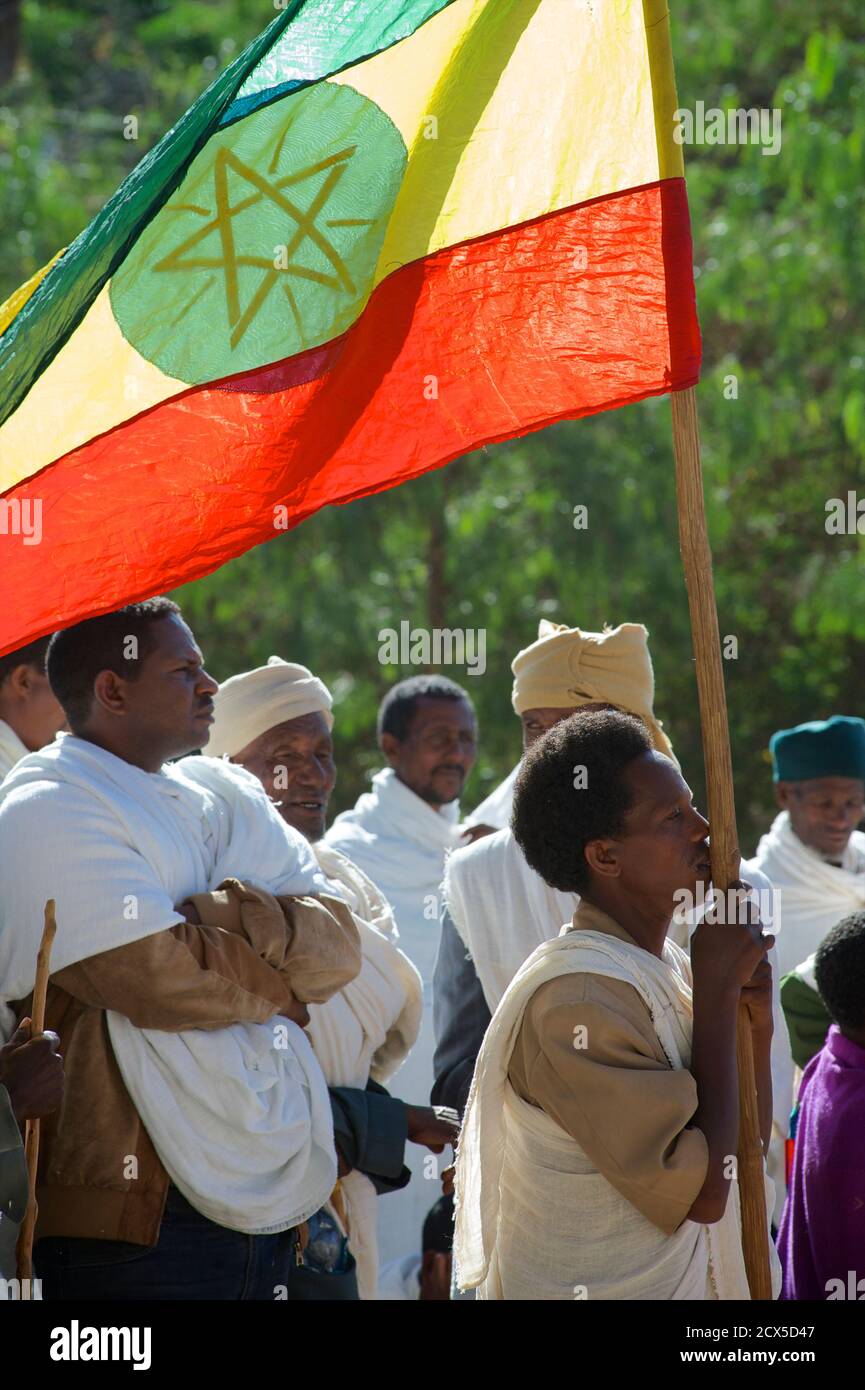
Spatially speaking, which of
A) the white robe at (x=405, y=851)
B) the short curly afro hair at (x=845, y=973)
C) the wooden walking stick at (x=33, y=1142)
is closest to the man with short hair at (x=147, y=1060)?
the wooden walking stick at (x=33, y=1142)

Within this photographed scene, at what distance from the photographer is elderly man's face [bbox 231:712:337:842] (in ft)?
17.0

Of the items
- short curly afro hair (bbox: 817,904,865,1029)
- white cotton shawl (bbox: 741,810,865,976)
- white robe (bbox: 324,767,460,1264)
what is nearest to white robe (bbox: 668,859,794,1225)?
short curly afro hair (bbox: 817,904,865,1029)

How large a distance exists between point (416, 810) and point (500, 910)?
194 centimetres

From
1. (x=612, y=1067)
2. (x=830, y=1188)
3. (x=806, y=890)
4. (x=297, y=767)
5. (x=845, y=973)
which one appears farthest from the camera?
(x=806, y=890)

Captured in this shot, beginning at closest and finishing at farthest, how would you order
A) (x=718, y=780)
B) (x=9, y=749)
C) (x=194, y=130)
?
(x=718, y=780), (x=194, y=130), (x=9, y=749)

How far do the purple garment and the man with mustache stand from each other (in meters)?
2.41

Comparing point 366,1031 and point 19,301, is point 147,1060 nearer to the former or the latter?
point 366,1031

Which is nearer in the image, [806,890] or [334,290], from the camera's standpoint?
[334,290]

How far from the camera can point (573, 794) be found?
3.40 metres

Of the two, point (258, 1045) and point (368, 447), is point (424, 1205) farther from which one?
point (368, 447)

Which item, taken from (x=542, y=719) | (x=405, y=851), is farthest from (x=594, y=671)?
(x=405, y=851)
